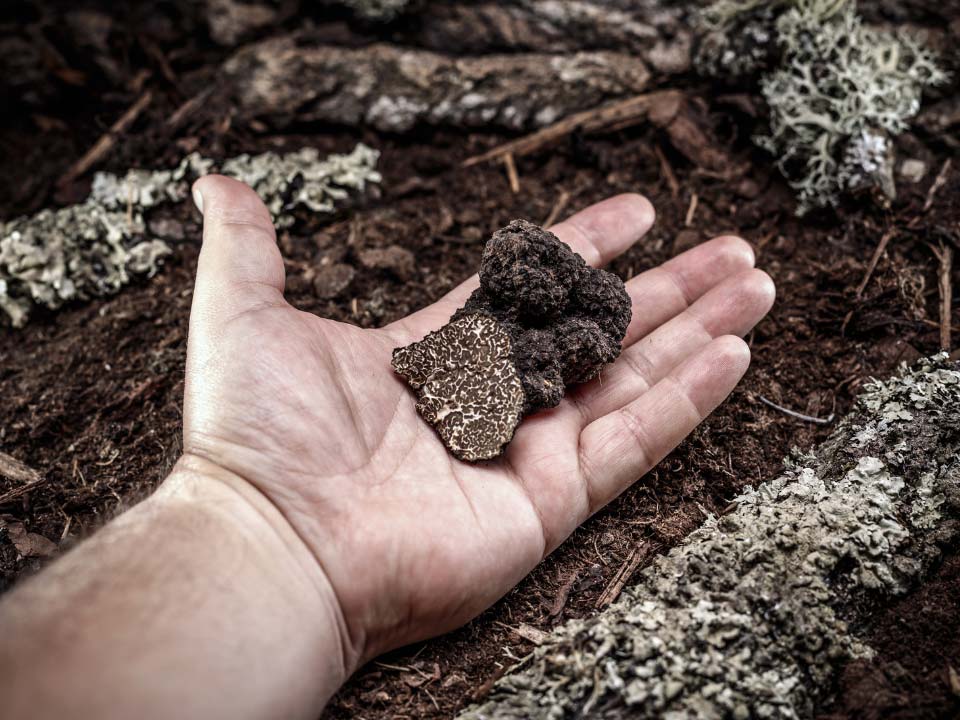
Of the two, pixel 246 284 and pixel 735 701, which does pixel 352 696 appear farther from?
pixel 246 284

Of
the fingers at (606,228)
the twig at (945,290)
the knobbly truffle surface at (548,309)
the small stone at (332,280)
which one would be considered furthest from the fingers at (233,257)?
the twig at (945,290)

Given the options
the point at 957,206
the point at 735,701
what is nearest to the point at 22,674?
the point at 735,701

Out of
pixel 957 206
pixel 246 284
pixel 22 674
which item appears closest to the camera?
pixel 22 674

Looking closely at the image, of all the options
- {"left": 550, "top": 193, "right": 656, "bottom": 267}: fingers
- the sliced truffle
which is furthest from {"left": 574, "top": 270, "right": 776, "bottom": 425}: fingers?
{"left": 550, "top": 193, "right": 656, "bottom": 267}: fingers

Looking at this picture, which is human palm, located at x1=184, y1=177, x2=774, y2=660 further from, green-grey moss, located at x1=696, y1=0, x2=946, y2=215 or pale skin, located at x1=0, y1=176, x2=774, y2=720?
green-grey moss, located at x1=696, y1=0, x2=946, y2=215

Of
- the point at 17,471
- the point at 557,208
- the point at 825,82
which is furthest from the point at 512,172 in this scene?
the point at 17,471

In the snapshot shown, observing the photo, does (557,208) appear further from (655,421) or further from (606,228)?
(655,421)
